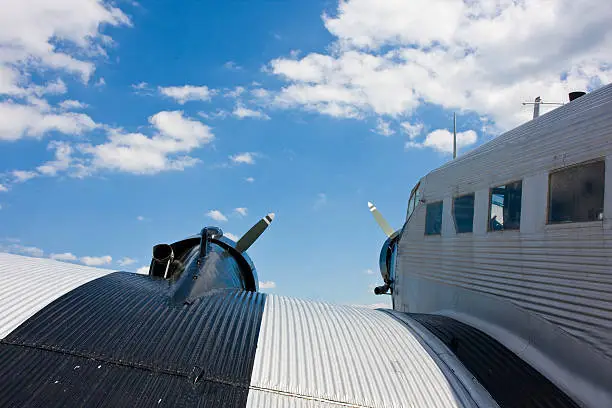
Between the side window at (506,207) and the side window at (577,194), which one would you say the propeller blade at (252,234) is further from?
the side window at (577,194)

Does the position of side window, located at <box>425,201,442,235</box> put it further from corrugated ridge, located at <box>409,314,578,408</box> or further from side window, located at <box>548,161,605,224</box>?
side window, located at <box>548,161,605,224</box>

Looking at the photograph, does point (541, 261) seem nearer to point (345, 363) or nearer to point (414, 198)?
point (345, 363)

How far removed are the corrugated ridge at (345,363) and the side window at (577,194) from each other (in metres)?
1.75

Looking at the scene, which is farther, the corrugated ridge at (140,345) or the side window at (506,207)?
the side window at (506,207)

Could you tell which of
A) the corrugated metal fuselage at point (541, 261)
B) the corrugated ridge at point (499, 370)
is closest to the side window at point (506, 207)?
the corrugated metal fuselage at point (541, 261)

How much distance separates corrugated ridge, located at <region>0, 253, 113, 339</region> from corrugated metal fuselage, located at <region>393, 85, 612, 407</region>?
14.1ft

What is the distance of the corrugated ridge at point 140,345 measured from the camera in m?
3.59

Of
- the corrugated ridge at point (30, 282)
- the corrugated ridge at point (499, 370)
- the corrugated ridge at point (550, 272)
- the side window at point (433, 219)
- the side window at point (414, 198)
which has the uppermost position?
the side window at point (414, 198)

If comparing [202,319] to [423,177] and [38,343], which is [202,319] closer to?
[38,343]

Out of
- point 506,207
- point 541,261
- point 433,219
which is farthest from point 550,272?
point 433,219

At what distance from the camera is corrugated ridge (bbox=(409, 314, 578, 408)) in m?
4.06

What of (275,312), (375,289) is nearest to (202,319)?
(275,312)

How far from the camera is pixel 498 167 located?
5.74m

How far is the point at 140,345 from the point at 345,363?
1657mm
